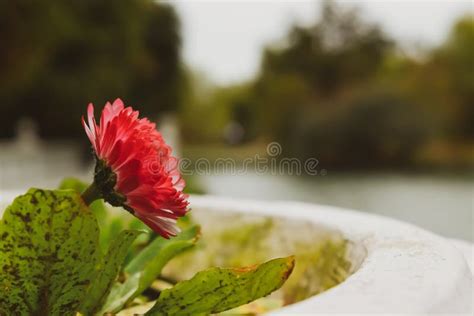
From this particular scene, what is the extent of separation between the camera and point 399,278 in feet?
1.98

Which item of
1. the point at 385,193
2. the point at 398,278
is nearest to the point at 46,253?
the point at 398,278

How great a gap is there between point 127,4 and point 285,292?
15.7 m

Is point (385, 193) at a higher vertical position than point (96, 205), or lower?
lower

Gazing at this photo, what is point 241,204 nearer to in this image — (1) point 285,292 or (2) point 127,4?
(1) point 285,292

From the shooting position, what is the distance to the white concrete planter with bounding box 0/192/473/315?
0.53 m

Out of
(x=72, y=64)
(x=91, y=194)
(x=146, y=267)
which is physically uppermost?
(x=72, y=64)

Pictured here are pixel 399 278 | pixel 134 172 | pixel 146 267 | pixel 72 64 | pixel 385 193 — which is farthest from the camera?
pixel 385 193

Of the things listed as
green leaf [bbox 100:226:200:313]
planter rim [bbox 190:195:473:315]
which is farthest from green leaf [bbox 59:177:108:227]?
planter rim [bbox 190:195:473:315]

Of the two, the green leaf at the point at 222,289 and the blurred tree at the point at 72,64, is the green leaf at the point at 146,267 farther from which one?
the blurred tree at the point at 72,64

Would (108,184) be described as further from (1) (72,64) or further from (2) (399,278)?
(1) (72,64)

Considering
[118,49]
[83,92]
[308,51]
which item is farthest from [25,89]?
[308,51]

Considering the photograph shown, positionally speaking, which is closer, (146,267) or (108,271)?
(108,271)

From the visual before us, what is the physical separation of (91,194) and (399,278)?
32 centimetres

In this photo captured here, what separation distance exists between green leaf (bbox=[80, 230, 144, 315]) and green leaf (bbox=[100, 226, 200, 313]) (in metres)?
0.05
